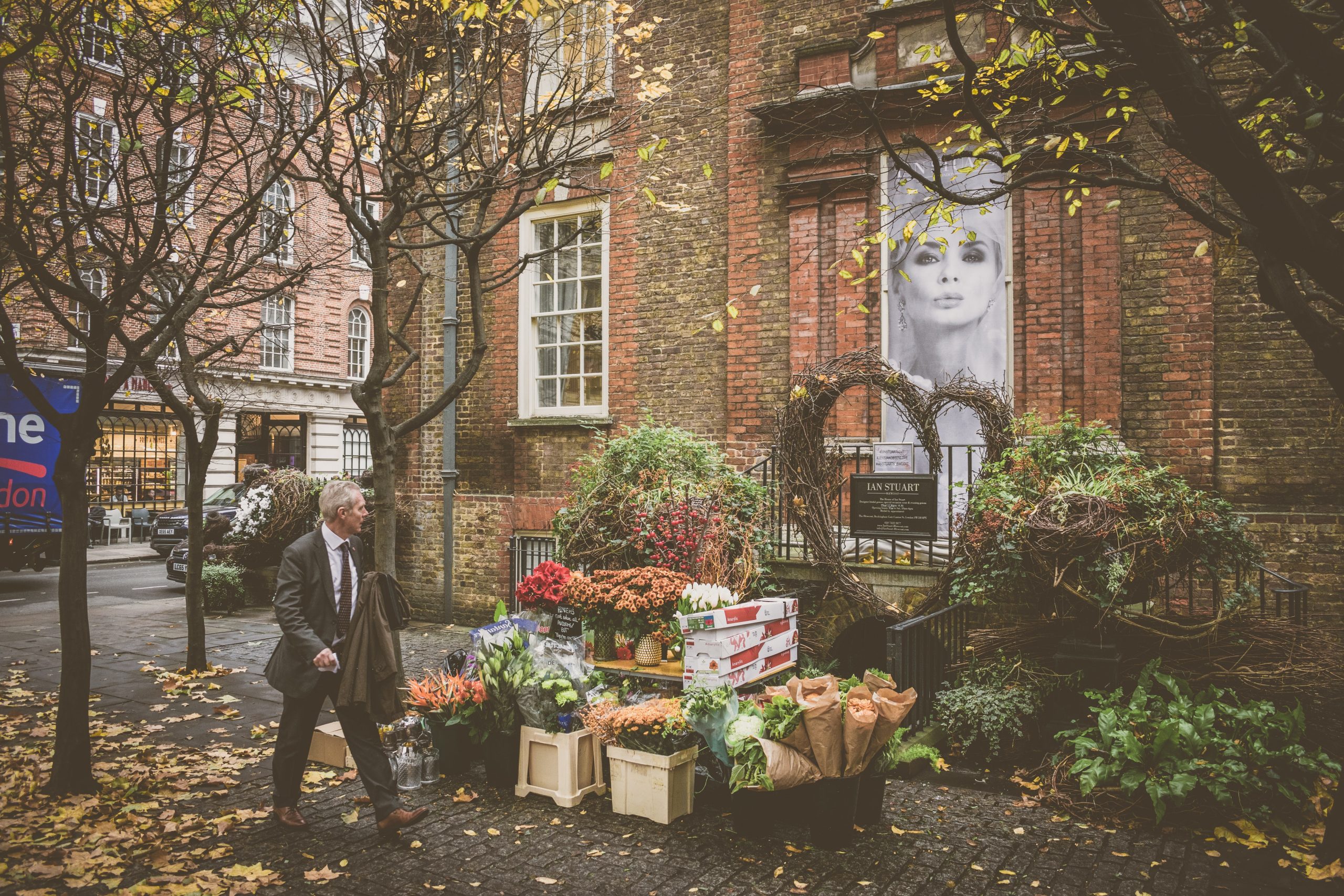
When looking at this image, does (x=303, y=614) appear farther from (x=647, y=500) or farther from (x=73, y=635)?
(x=647, y=500)

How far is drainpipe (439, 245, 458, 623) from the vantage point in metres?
11.5

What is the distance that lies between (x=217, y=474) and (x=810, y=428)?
965 inches

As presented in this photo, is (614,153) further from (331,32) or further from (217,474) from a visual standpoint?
(217,474)

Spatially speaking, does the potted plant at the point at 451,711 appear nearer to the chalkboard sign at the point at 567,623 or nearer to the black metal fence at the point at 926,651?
the chalkboard sign at the point at 567,623

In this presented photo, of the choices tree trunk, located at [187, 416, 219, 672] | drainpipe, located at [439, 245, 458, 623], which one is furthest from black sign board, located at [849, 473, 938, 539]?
tree trunk, located at [187, 416, 219, 672]

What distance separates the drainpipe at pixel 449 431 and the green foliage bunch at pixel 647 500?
319 centimetres

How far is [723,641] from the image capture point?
536cm

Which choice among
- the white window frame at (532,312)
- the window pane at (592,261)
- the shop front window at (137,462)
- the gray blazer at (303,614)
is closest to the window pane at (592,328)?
the white window frame at (532,312)

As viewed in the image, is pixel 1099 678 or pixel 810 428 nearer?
pixel 1099 678

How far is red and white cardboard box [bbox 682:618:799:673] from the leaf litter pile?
2.55 m

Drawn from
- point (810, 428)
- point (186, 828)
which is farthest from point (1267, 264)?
point (186, 828)

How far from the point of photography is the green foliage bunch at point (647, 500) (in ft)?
25.6

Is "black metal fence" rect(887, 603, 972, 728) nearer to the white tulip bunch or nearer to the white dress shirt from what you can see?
the white tulip bunch

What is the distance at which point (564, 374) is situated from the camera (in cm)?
1141
